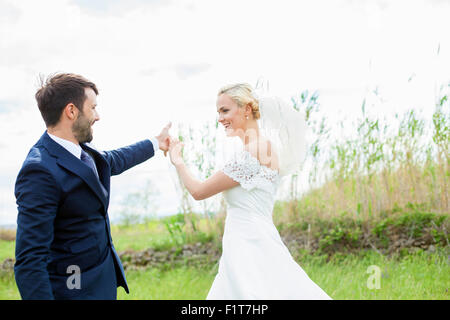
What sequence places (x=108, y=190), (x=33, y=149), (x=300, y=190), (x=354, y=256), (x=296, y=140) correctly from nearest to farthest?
(x=33, y=149)
(x=108, y=190)
(x=296, y=140)
(x=354, y=256)
(x=300, y=190)

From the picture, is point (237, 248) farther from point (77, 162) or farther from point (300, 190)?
point (300, 190)

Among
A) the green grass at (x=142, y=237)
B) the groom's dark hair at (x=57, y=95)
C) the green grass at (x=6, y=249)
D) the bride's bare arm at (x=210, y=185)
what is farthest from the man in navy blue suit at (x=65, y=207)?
the green grass at (x=6, y=249)

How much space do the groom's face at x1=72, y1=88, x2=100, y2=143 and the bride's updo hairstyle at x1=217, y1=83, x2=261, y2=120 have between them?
105 centimetres

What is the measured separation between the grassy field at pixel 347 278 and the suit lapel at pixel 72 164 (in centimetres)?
309

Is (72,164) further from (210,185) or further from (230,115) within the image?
(230,115)

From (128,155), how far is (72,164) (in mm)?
819

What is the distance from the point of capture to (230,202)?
2.97m

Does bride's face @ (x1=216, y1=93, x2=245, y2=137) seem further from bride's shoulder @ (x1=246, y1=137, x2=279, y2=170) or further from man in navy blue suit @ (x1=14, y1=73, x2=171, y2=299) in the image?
man in navy blue suit @ (x1=14, y1=73, x2=171, y2=299)

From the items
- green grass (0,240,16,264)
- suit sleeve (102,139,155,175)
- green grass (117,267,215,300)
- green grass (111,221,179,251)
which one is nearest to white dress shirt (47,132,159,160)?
suit sleeve (102,139,155,175)

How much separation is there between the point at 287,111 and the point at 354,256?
3147mm

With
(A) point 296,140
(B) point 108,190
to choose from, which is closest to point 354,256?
(A) point 296,140

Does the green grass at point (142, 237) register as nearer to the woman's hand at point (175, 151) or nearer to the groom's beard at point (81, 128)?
the woman's hand at point (175, 151)

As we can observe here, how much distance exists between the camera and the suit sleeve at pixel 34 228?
1981 millimetres

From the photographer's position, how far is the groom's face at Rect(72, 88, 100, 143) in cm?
237
